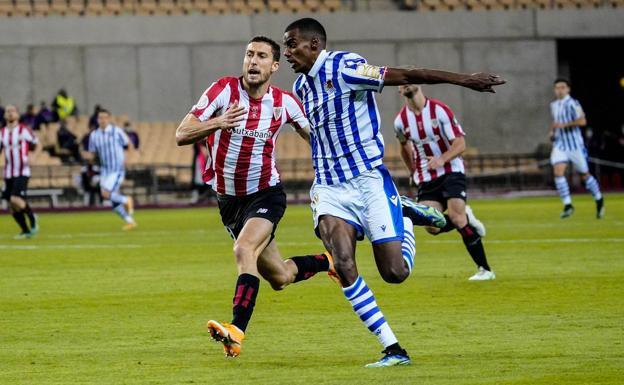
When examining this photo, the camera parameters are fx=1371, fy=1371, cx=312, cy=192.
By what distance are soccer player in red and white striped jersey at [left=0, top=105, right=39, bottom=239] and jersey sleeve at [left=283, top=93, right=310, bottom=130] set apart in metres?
14.8

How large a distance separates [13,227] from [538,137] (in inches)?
822

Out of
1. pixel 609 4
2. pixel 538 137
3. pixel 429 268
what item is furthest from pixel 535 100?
pixel 429 268

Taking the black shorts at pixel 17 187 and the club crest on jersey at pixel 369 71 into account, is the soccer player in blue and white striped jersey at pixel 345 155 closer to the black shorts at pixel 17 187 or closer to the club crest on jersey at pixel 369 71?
the club crest on jersey at pixel 369 71

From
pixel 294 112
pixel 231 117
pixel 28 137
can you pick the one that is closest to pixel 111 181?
pixel 28 137

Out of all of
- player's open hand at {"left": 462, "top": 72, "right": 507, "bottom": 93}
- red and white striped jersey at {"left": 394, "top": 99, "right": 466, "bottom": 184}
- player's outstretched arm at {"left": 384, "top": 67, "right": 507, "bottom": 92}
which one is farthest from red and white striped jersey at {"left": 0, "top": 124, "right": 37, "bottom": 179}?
player's open hand at {"left": 462, "top": 72, "right": 507, "bottom": 93}

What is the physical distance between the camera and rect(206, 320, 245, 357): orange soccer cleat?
939 centimetres

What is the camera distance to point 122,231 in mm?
26469

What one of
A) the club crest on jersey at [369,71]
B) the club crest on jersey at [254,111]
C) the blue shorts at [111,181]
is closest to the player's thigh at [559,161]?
the blue shorts at [111,181]

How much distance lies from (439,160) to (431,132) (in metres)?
0.57

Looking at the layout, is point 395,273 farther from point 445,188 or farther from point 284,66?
point 284,66

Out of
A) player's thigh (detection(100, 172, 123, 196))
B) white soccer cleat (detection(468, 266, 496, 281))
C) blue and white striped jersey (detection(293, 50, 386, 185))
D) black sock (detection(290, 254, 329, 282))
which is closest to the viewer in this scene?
blue and white striped jersey (detection(293, 50, 386, 185))

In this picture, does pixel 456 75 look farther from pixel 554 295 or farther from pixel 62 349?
pixel 554 295

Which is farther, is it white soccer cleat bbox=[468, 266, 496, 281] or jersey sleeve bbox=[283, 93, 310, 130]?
white soccer cleat bbox=[468, 266, 496, 281]

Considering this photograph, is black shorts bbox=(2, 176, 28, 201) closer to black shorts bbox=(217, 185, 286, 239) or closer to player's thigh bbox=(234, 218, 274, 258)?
A: black shorts bbox=(217, 185, 286, 239)
